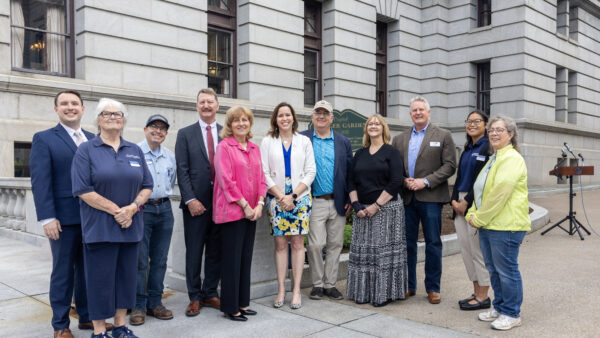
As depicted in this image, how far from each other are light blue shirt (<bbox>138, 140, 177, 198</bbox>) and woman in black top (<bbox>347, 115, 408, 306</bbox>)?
211 cm

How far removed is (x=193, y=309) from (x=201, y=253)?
0.59 m

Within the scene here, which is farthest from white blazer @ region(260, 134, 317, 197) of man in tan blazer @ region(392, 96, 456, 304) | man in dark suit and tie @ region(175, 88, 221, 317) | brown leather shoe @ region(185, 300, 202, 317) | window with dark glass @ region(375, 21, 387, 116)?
window with dark glass @ region(375, 21, 387, 116)

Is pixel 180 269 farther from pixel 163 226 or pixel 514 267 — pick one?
pixel 514 267

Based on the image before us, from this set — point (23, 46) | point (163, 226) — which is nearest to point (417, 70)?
point (23, 46)

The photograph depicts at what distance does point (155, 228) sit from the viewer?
16.9 ft

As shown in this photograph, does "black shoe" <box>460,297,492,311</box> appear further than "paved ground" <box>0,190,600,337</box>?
Yes

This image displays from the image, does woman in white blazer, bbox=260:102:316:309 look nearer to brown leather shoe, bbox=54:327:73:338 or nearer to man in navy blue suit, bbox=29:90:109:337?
man in navy blue suit, bbox=29:90:109:337

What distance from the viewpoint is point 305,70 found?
727 inches

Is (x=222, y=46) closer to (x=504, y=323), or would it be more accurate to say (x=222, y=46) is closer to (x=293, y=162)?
(x=293, y=162)

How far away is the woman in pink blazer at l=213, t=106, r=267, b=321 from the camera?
4.98 metres

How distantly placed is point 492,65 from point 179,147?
63.5 ft

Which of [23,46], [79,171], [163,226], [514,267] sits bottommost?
[514,267]

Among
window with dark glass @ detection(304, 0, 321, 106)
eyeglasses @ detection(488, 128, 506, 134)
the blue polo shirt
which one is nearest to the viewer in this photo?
the blue polo shirt

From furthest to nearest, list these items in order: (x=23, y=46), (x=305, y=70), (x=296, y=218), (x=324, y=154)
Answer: (x=305, y=70) < (x=23, y=46) < (x=324, y=154) < (x=296, y=218)
